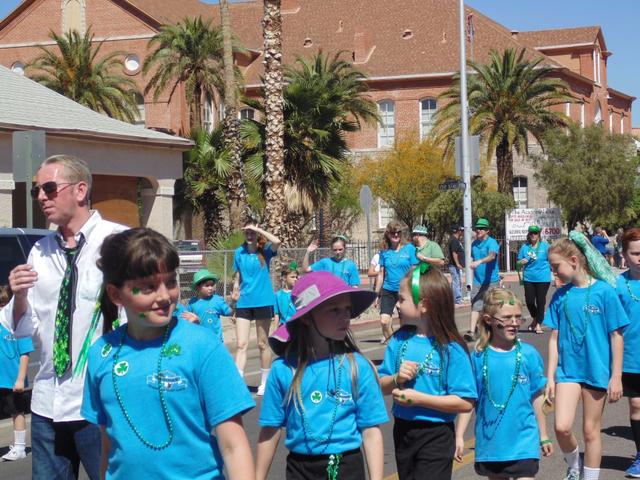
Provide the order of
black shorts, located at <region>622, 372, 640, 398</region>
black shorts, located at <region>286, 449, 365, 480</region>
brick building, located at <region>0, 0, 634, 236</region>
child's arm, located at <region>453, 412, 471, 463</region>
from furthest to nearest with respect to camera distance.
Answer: brick building, located at <region>0, 0, 634, 236</region>
black shorts, located at <region>622, 372, 640, 398</region>
child's arm, located at <region>453, 412, 471, 463</region>
black shorts, located at <region>286, 449, 365, 480</region>

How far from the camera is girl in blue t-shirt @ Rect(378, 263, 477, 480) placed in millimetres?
4871

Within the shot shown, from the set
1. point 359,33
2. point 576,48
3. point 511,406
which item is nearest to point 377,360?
point 511,406

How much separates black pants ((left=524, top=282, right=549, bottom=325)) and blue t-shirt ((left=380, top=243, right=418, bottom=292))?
3872 millimetres

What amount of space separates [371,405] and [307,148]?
921 inches

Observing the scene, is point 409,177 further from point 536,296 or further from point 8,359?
point 8,359

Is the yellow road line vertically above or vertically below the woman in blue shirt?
below

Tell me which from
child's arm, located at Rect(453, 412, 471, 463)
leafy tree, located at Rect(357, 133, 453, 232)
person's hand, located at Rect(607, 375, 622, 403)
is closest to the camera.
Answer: child's arm, located at Rect(453, 412, 471, 463)

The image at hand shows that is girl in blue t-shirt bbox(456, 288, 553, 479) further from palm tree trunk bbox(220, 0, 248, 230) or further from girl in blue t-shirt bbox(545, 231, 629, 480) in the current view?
palm tree trunk bbox(220, 0, 248, 230)

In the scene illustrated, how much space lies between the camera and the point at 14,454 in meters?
8.69

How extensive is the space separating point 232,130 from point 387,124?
3115cm

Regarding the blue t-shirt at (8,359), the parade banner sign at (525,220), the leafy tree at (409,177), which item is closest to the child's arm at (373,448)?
the blue t-shirt at (8,359)

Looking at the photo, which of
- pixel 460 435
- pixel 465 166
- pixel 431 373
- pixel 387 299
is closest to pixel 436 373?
pixel 431 373

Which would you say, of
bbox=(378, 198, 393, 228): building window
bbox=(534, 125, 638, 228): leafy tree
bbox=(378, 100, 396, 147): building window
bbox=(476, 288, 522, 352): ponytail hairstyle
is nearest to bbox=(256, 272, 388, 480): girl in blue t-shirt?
bbox=(476, 288, 522, 352): ponytail hairstyle

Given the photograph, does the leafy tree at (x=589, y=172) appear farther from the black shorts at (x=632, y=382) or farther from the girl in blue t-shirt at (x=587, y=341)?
the girl in blue t-shirt at (x=587, y=341)
